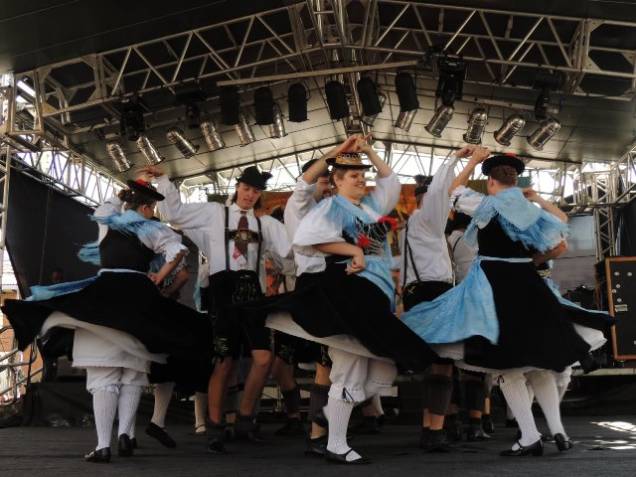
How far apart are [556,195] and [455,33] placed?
5.33 metres

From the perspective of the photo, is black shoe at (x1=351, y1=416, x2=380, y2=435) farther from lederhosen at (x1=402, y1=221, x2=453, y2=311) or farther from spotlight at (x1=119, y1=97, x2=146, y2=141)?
spotlight at (x1=119, y1=97, x2=146, y2=141)

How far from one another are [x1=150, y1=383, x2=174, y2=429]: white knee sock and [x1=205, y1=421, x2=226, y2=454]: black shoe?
0.36 m

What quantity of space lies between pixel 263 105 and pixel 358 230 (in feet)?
19.6

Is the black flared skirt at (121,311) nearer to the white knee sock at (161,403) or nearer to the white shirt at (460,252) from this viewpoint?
the white knee sock at (161,403)

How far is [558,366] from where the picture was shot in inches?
133

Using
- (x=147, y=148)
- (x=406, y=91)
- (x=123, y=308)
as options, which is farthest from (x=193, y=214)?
(x=147, y=148)

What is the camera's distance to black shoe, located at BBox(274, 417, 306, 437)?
5.47 meters

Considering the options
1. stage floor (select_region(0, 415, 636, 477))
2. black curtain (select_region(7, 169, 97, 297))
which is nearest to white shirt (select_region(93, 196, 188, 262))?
stage floor (select_region(0, 415, 636, 477))

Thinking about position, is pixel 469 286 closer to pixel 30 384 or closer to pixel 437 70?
pixel 30 384

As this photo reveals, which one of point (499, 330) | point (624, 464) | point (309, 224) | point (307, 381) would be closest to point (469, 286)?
point (499, 330)

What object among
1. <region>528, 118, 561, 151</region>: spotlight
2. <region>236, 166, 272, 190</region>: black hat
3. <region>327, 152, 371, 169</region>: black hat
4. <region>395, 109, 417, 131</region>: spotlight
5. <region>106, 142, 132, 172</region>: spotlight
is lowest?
<region>327, 152, 371, 169</region>: black hat

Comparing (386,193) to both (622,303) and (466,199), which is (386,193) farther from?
(622,303)

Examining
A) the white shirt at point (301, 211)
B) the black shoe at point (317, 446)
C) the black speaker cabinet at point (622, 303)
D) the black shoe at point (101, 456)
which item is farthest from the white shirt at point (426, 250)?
the black speaker cabinet at point (622, 303)

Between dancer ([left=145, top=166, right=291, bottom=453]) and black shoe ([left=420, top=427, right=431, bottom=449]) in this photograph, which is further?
dancer ([left=145, top=166, right=291, bottom=453])
